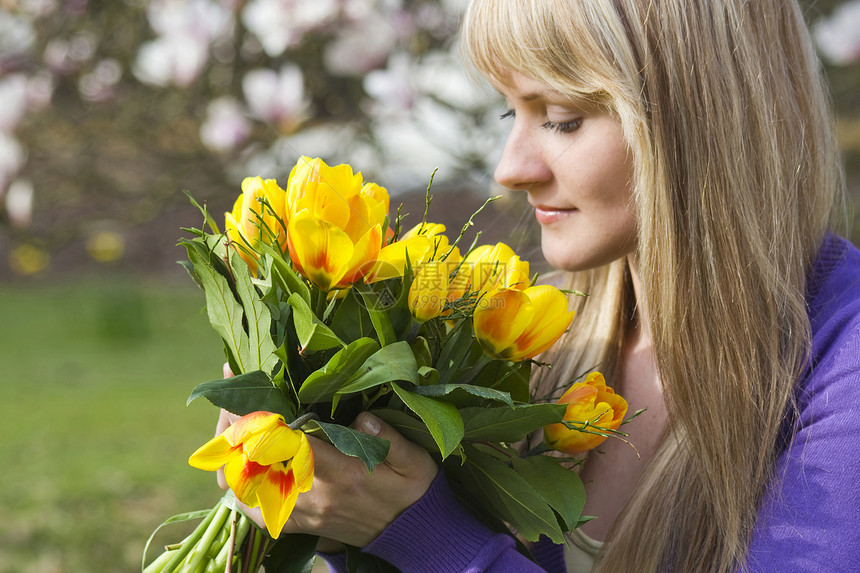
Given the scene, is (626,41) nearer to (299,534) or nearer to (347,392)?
(347,392)

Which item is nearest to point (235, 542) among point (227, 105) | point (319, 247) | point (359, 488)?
point (359, 488)

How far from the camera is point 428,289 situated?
0.79 meters

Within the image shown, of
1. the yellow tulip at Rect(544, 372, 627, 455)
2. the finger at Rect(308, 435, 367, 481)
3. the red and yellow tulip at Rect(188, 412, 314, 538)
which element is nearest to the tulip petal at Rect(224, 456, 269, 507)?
the red and yellow tulip at Rect(188, 412, 314, 538)

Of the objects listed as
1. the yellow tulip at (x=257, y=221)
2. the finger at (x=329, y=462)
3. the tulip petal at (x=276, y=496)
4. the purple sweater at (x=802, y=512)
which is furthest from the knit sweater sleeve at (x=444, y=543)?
the yellow tulip at (x=257, y=221)

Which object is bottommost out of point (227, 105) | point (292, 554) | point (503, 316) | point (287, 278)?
point (292, 554)

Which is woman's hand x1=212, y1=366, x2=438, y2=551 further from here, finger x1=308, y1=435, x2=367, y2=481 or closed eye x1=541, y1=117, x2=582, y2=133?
closed eye x1=541, y1=117, x2=582, y2=133

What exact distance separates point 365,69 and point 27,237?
88 cm

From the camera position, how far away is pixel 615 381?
1311mm

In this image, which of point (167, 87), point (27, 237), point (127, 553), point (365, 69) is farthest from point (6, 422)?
point (365, 69)

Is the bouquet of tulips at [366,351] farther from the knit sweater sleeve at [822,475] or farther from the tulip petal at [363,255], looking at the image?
the knit sweater sleeve at [822,475]

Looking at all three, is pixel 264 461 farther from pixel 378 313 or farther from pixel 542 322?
pixel 542 322

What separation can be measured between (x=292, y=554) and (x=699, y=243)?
2.11 feet

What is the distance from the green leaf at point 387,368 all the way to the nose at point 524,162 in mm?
400

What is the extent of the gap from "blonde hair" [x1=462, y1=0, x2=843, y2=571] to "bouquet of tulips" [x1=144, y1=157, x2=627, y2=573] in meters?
0.20
